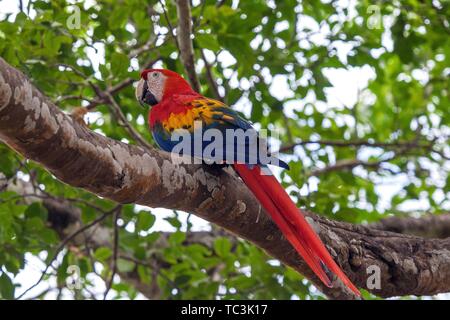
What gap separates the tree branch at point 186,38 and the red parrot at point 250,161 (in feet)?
2.17

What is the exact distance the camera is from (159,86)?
3639 mm

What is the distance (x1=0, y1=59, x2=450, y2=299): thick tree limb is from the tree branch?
43.9 inches

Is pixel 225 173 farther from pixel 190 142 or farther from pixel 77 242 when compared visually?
pixel 77 242

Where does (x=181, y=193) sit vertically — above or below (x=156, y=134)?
below

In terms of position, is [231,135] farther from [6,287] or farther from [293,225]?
[6,287]

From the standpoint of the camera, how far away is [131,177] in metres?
2.36

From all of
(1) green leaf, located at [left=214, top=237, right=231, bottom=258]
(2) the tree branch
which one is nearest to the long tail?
(2) the tree branch

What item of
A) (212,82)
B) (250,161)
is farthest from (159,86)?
(250,161)

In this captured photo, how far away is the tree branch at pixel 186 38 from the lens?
11.6 ft

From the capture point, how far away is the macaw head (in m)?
3.52

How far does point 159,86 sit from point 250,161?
111 centimetres
